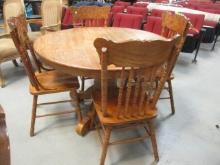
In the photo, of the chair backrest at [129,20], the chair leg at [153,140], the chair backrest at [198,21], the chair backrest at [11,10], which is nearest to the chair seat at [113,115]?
the chair leg at [153,140]

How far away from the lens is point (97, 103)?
5.26 ft

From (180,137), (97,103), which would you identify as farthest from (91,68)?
(180,137)

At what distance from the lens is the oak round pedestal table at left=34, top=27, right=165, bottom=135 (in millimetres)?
1435

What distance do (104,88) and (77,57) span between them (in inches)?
14.9

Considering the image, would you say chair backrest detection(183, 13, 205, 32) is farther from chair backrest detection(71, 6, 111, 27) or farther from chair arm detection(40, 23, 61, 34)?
chair arm detection(40, 23, 61, 34)

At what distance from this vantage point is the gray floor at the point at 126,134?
177 centimetres

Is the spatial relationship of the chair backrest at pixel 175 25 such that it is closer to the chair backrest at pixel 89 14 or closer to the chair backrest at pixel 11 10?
the chair backrest at pixel 89 14

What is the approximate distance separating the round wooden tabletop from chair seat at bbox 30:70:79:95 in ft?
0.99

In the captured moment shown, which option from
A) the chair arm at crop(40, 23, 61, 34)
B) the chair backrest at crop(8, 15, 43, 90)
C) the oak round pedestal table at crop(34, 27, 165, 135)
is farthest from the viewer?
the chair arm at crop(40, 23, 61, 34)

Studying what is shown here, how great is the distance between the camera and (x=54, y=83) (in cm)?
188

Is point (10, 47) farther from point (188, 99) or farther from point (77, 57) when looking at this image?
point (188, 99)

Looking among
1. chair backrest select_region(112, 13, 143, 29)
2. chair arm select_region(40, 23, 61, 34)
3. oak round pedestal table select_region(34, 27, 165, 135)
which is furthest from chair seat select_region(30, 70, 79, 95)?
chair backrest select_region(112, 13, 143, 29)

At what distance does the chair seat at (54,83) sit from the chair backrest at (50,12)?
1672mm

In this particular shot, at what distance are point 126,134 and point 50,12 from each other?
237 centimetres
